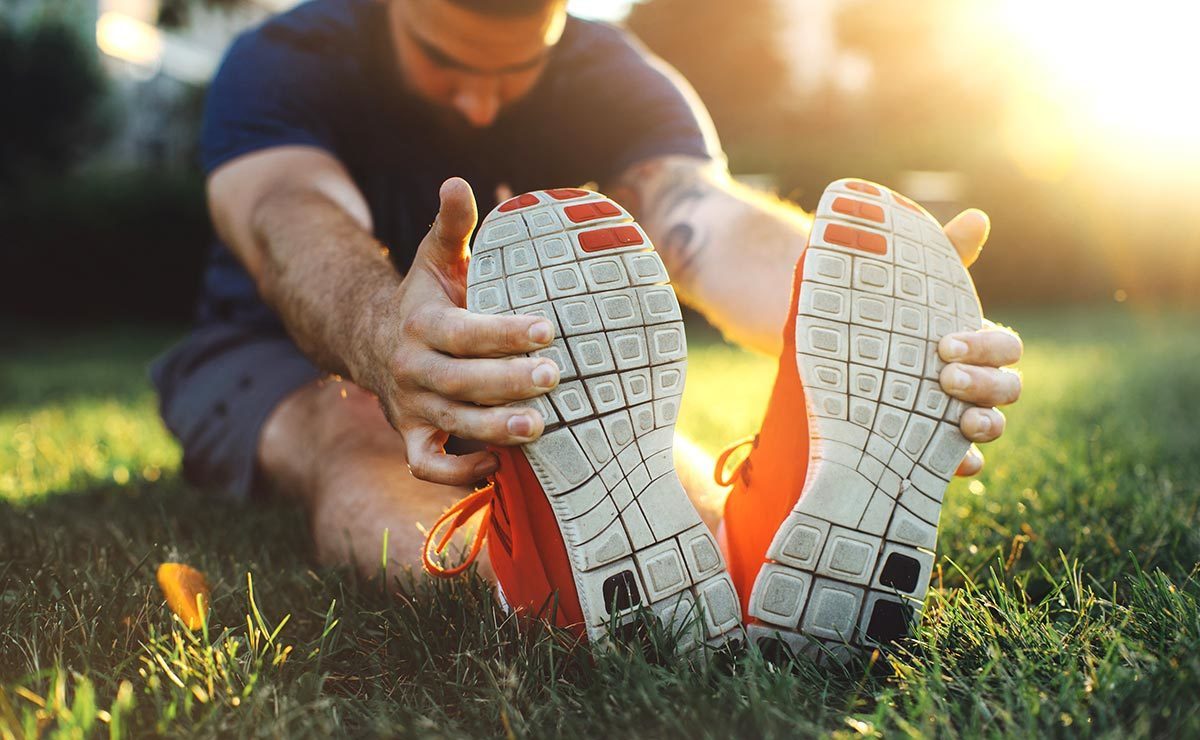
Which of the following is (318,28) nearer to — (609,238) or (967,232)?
(609,238)

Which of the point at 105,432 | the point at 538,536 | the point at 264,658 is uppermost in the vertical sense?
the point at 538,536

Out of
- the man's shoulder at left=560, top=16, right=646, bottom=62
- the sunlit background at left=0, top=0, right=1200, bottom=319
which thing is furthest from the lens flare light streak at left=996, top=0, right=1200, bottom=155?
the man's shoulder at left=560, top=16, right=646, bottom=62

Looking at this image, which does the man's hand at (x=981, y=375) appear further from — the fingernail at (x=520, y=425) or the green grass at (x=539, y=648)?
the fingernail at (x=520, y=425)

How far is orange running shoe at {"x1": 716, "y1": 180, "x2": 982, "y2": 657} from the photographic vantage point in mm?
1158

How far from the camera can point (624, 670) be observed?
1.05 m

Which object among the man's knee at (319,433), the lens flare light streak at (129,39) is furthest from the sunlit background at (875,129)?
the man's knee at (319,433)

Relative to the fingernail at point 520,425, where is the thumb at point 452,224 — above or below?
above

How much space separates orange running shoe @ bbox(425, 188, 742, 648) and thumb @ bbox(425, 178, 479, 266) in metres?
0.03

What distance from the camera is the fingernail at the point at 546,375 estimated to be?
3.47ft

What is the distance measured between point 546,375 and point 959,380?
524 mm

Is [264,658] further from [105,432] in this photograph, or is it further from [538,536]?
[105,432]

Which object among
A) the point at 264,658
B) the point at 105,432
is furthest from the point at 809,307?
the point at 105,432

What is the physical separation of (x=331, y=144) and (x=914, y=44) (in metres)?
13.1

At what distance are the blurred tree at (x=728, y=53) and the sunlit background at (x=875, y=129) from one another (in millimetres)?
34
